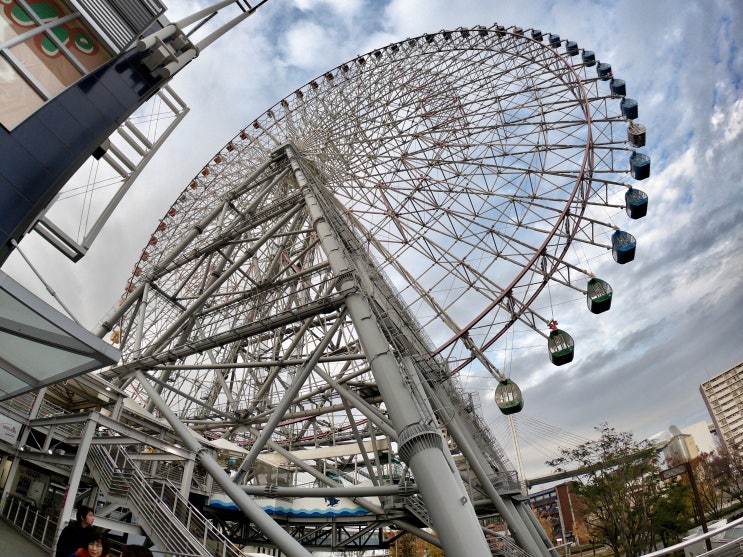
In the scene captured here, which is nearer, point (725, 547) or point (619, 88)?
point (725, 547)

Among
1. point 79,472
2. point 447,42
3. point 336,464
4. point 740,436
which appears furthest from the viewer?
point 740,436

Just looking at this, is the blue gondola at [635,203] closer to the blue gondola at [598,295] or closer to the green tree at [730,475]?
the blue gondola at [598,295]

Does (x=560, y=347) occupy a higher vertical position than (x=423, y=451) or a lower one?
higher

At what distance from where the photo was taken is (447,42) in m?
22.7

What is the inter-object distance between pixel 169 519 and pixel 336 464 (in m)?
17.7

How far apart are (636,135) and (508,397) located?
10.2 meters

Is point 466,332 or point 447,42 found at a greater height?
point 447,42

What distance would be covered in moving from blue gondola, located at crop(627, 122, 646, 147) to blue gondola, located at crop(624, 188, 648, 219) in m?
1.78

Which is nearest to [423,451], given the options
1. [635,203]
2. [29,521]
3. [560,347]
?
[560,347]

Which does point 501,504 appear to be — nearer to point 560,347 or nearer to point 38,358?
point 560,347

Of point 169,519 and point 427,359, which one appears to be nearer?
point 169,519

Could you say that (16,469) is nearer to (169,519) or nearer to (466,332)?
(169,519)

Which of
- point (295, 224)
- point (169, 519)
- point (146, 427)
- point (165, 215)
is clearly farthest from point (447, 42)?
point (169, 519)

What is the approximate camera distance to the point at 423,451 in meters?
8.88
